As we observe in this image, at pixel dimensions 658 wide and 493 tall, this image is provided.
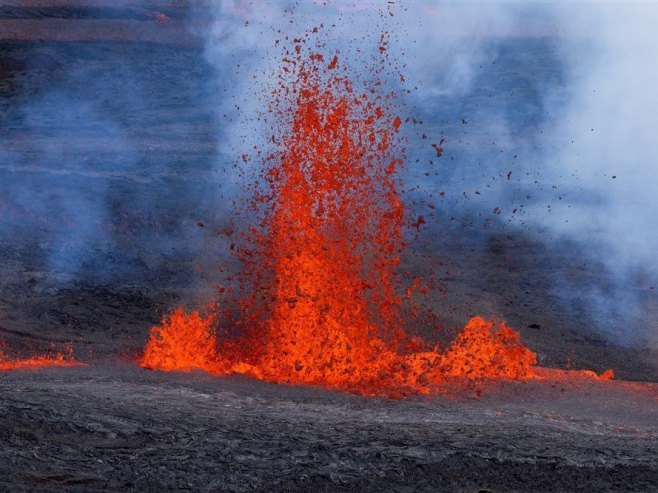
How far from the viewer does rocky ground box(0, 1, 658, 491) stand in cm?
464

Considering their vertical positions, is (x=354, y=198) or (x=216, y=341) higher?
(x=354, y=198)

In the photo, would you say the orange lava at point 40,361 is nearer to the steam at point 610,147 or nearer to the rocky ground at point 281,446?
the rocky ground at point 281,446

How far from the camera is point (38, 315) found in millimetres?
9320

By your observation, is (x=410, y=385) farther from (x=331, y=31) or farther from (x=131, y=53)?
(x=131, y=53)

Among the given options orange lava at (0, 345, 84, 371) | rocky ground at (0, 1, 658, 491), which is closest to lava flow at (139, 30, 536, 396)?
rocky ground at (0, 1, 658, 491)

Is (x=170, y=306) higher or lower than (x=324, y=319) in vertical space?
higher

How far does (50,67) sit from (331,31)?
5.54 metres

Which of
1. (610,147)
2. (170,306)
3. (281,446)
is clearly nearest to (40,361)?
(170,306)

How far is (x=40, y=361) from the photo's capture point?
7.57m

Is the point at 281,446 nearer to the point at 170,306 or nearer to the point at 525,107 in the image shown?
the point at 170,306

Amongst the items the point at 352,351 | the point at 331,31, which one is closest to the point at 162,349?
the point at 352,351

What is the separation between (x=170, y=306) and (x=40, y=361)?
2.53 meters

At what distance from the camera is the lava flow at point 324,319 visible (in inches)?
289

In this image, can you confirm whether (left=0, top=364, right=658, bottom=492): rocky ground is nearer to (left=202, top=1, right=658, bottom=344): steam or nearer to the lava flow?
the lava flow
